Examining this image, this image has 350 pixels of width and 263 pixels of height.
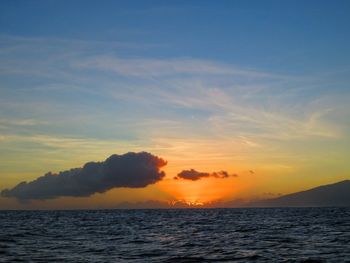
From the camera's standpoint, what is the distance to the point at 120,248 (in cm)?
4159

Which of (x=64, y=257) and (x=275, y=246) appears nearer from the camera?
(x=64, y=257)

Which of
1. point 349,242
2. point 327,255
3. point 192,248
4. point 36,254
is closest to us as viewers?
point 327,255

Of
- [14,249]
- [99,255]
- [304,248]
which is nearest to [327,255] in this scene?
[304,248]

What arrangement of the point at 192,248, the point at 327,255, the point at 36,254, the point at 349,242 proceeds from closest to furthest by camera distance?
the point at 327,255 → the point at 36,254 → the point at 192,248 → the point at 349,242

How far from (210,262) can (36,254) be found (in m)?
14.8

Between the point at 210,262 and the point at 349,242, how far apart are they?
18512mm

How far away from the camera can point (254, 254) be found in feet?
119

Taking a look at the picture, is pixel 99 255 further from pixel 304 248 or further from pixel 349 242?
pixel 349 242

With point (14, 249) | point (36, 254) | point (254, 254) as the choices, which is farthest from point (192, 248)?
point (14, 249)

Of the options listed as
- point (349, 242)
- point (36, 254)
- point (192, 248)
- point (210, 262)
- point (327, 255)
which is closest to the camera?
point (210, 262)

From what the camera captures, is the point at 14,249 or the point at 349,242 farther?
the point at 349,242

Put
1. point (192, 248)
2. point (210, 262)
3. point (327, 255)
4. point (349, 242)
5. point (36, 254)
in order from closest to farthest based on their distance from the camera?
point (210, 262) < point (327, 255) < point (36, 254) < point (192, 248) < point (349, 242)

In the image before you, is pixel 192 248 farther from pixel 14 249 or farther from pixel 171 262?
pixel 14 249

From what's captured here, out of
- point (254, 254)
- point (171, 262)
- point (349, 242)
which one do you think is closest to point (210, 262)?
point (171, 262)
